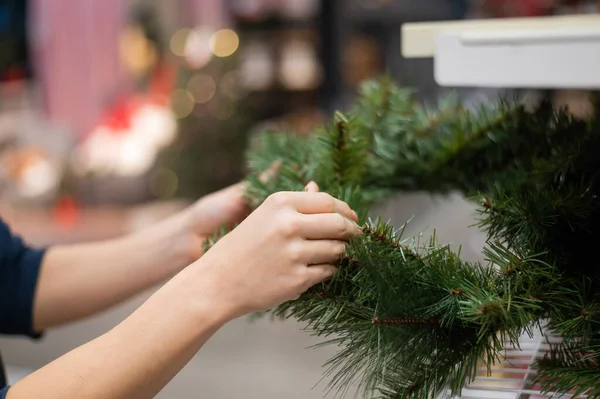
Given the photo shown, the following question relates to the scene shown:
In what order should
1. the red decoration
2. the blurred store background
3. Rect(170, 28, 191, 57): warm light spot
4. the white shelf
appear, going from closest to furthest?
the white shelf < the blurred store background < the red decoration < Rect(170, 28, 191, 57): warm light spot

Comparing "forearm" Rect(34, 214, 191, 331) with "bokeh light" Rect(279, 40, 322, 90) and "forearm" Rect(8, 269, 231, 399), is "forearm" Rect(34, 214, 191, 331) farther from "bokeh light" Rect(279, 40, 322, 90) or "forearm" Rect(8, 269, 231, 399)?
"bokeh light" Rect(279, 40, 322, 90)

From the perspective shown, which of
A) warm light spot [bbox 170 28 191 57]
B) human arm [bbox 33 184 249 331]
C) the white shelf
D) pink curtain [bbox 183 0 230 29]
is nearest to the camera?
the white shelf

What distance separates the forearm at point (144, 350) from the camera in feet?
1.58

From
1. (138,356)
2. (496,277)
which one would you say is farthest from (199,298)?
(496,277)

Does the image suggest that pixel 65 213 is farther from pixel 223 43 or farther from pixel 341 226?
pixel 341 226

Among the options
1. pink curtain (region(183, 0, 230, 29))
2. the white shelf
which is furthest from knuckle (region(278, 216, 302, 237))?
pink curtain (region(183, 0, 230, 29))

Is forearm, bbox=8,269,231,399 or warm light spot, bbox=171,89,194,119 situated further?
warm light spot, bbox=171,89,194,119

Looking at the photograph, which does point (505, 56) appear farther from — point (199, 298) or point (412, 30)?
point (199, 298)

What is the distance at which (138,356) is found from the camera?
0.48 meters

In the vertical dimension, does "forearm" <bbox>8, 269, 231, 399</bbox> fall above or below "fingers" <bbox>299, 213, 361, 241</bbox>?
below

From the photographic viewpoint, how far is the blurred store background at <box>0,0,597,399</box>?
2.24m

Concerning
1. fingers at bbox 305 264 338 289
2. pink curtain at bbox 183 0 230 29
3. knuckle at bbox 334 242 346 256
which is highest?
pink curtain at bbox 183 0 230 29

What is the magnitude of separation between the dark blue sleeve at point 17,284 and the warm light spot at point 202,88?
147 cm

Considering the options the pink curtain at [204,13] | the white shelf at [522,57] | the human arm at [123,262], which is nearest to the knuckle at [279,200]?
the white shelf at [522,57]
